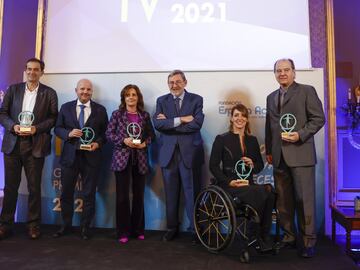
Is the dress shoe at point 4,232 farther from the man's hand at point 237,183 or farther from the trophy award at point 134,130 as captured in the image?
the man's hand at point 237,183

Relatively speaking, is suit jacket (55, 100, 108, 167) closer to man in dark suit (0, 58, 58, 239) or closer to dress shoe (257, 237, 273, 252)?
man in dark suit (0, 58, 58, 239)

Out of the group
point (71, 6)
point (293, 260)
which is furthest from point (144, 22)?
point (293, 260)

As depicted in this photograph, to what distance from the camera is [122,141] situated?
314cm

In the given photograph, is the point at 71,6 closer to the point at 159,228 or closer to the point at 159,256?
the point at 159,228

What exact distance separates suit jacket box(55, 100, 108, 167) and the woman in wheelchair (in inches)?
42.8

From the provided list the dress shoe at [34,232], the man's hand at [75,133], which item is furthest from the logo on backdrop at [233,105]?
the dress shoe at [34,232]

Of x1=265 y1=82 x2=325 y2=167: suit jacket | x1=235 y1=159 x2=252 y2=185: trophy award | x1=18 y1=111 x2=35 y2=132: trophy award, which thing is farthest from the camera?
x1=18 y1=111 x2=35 y2=132: trophy award

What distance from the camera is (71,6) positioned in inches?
157

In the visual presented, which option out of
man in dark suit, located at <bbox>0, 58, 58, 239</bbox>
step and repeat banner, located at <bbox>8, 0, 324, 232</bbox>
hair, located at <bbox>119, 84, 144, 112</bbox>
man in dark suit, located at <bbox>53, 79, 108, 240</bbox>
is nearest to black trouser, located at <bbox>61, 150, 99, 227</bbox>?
man in dark suit, located at <bbox>53, 79, 108, 240</bbox>

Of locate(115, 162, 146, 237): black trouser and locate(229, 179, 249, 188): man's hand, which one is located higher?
locate(229, 179, 249, 188): man's hand

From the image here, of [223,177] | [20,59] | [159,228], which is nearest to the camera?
[223,177]

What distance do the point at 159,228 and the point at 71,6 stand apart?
258cm

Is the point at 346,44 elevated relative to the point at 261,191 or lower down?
elevated

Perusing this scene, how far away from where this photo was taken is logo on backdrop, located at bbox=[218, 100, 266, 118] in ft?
11.7
